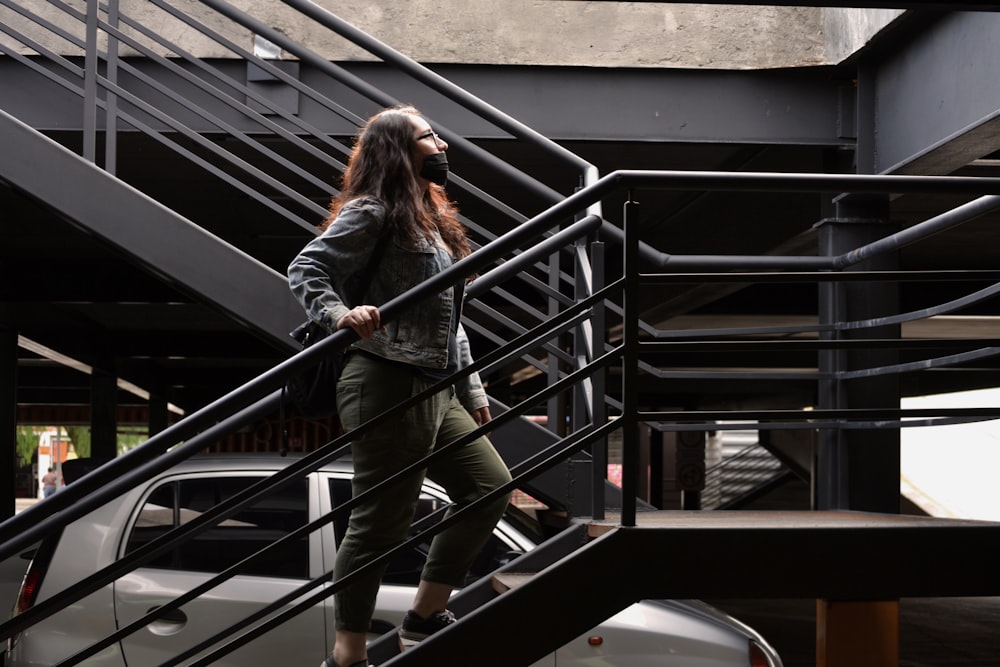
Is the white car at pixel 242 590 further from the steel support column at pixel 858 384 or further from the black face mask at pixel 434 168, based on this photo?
the black face mask at pixel 434 168

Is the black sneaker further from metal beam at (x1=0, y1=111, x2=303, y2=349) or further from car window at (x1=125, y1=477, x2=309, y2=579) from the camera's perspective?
car window at (x1=125, y1=477, x2=309, y2=579)

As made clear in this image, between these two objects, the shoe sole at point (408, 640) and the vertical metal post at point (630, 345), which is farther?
the shoe sole at point (408, 640)

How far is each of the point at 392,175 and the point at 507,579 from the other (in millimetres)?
1339

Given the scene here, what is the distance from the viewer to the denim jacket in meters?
2.96

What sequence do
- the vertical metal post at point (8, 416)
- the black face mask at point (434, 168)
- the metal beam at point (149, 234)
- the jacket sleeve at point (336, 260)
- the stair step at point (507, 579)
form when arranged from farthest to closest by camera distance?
the vertical metal post at point (8, 416), the metal beam at point (149, 234), the stair step at point (507, 579), the black face mask at point (434, 168), the jacket sleeve at point (336, 260)

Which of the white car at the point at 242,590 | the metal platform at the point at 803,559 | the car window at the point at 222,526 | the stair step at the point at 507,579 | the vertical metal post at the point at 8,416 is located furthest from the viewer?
the vertical metal post at the point at 8,416

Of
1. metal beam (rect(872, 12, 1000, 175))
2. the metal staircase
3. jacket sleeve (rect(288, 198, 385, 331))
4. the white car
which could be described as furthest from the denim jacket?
metal beam (rect(872, 12, 1000, 175))

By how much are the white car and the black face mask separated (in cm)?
214

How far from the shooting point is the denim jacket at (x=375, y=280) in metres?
2.96

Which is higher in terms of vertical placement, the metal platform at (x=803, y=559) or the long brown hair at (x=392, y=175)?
the long brown hair at (x=392, y=175)

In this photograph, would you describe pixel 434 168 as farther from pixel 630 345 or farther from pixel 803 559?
pixel 803 559

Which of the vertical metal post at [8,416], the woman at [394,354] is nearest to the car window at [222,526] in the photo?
the woman at [394,354]

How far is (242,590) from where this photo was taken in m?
5.03

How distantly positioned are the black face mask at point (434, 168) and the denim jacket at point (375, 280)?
0.19 metres
